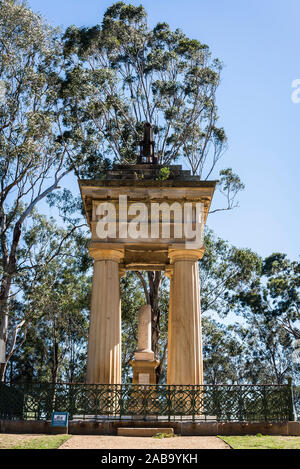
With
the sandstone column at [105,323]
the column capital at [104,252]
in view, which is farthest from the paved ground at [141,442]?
the column capital at [104,252]

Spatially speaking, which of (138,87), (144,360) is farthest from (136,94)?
(144,360)

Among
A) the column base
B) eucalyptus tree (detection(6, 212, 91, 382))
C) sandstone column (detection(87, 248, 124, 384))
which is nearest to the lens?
sandstone column (detection(87, 248, 124, 384))

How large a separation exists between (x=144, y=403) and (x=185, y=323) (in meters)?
3.14

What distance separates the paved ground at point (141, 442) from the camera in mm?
10789

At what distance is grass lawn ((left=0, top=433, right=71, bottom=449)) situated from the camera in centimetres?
1028

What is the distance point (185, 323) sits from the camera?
16.5 meters

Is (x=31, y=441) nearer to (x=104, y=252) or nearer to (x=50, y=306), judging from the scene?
(x=104, y=252)

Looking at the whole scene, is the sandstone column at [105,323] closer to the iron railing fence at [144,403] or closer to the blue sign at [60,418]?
the iron railing fence at [144,403]

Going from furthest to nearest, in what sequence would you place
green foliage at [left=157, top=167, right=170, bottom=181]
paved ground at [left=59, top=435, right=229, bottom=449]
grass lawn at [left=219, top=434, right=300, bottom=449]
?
green foliage at [left=157, top=167, right=170, bottom=181] < paved ground at [left=59, top=435, right=229, bottom=449] < grass lawn at [left=219, top=434, right=300, bottom=449]

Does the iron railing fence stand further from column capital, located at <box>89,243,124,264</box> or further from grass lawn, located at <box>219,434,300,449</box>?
column capital, located at <box>89,243,124,264</box>

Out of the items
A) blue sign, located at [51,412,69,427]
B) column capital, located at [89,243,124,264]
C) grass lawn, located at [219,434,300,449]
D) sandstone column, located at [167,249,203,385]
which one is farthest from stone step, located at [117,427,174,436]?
column capital, located at [89,243,124,264]

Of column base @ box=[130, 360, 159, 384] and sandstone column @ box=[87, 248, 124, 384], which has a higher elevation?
sandstone column @ box=[87, 248, 124, 384]

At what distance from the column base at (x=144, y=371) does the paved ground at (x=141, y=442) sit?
5652 millimetres

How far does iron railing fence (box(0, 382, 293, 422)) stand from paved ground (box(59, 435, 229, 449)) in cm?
151
